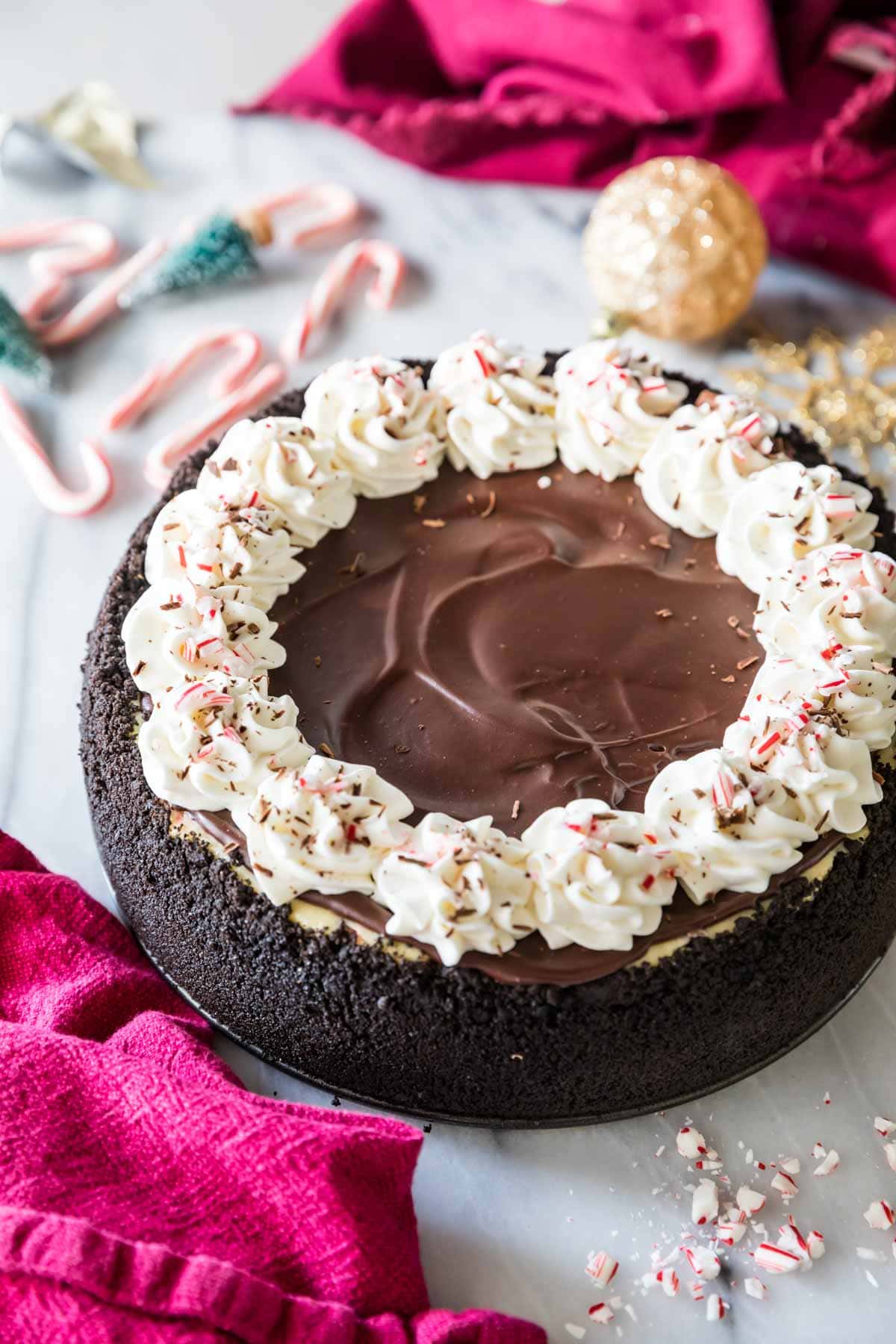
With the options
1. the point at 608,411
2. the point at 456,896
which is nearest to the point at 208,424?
the point at 608,411

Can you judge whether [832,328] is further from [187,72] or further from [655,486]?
[187,72]

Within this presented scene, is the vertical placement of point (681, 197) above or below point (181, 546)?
below

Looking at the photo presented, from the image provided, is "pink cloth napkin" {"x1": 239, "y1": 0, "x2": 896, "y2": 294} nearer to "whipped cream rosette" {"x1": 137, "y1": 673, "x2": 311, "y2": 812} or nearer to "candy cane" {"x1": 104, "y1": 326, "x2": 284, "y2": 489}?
"candy cane" {"x1": 104, "y1": 326, "x2": 284, "y2": 489}

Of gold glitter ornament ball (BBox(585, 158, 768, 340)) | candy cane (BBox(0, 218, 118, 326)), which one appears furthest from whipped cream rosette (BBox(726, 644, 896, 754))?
candy cane (BBox(0, 218, 118, 326))

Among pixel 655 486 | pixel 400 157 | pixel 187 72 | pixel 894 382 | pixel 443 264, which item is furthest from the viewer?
pixel 187 72

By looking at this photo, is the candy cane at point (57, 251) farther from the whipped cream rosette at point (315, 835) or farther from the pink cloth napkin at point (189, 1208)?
the pink cloth napkin at point (189, 1208)

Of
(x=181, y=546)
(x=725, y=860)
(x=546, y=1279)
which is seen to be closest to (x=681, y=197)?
(x=181, y=546)

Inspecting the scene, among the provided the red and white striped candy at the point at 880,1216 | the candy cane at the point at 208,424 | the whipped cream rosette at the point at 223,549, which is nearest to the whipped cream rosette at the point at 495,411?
the whipped cream rosette at the point at 223,549
